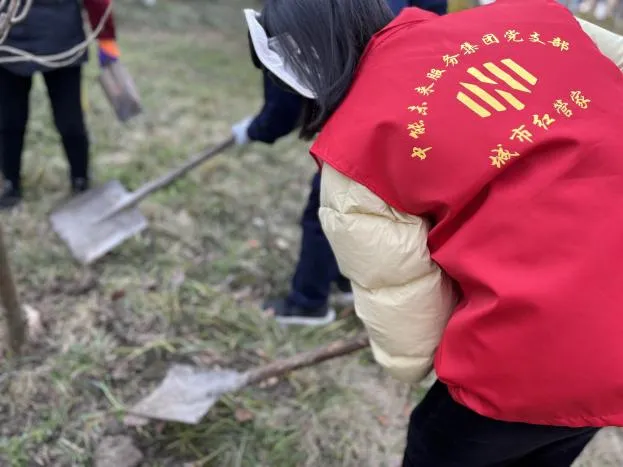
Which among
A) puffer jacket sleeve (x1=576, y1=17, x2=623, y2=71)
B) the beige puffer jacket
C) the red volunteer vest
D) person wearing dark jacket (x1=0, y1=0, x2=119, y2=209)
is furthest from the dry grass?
puffer jacket sleeve (x1=576, y1=17, x2=623, y2=71)

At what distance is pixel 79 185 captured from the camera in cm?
327

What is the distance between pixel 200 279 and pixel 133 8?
5.26 metres

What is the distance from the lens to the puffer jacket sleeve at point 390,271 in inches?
52.2

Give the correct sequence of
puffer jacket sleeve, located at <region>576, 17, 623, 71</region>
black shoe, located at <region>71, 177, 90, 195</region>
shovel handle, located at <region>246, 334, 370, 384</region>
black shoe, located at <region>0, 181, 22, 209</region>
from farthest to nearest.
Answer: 1. black shoe, located at <region>71, 177, 90, 195</region>
2. black shoe, located at <region>0, 181, 22, 209</region>
3. shovel handle, located at <region>246, 334, 370, 384</region>
4. puffer jacket sleeve, located at <region>576, 17, 623, 71</region>

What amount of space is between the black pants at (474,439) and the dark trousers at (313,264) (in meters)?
1.04

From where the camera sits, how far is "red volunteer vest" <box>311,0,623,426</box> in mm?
1115

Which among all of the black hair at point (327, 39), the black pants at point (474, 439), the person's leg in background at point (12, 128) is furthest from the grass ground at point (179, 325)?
the black hair at point (327, 39)

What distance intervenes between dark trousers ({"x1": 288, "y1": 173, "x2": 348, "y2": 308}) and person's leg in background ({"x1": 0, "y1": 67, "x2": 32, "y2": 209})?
1476 mm

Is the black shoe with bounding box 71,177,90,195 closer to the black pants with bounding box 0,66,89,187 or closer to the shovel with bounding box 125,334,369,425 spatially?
the black pants with bounding box 0,66,89,187

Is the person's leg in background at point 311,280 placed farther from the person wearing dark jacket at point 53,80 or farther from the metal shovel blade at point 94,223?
the person wearing dark jacket at point 53,80

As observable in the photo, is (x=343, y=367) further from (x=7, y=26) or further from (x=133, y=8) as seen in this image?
(x=133, y=8)

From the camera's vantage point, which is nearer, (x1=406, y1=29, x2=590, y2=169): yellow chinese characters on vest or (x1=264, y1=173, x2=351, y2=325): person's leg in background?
(x1=406, y1=29, x2=590, y2=169): yellow chinese characters on vest

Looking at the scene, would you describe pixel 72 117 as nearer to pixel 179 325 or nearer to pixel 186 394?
pixel 179 325

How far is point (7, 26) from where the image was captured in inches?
69.8
